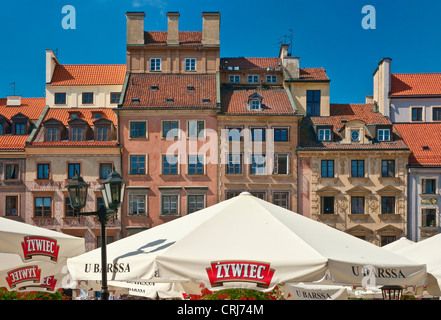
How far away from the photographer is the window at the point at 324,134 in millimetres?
40094

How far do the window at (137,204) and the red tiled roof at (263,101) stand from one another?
7.72 m

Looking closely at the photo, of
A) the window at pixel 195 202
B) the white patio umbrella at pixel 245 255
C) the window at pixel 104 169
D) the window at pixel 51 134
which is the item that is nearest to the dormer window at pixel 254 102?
the window at pixel 195 202

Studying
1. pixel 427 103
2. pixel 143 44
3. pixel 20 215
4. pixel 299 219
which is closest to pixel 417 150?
pixel 427 103

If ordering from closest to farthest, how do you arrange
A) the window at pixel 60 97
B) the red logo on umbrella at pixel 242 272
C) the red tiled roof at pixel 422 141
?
the red logo on umbrella at pixel 242 272
the red tiled roof at pixel 422 141
the window at pixel 60 97

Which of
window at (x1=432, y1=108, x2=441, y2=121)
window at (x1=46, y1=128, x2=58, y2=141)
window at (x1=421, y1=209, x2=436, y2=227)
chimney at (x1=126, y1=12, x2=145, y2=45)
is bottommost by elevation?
window at (x1=421, y1=209, x2=436, y2=227)

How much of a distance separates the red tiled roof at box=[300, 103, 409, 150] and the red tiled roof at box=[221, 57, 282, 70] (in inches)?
209

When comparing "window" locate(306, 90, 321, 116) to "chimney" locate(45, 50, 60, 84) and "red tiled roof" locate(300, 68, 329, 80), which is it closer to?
"red tiled roof" locate(300, 68, 329, 80)

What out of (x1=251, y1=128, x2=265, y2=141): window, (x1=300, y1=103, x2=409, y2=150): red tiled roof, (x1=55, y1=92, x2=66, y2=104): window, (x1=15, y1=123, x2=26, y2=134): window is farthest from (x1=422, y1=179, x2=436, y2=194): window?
(x1=15, y1=123, x2=26, y2=134): window

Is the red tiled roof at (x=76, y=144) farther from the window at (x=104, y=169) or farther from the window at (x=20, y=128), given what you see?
the window at (x=20, y=128)

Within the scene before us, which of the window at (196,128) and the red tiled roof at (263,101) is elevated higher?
the red tiled roof at (263,101)

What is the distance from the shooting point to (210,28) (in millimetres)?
43031

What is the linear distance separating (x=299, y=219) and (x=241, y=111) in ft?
97.1

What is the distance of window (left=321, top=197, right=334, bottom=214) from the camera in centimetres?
3922
